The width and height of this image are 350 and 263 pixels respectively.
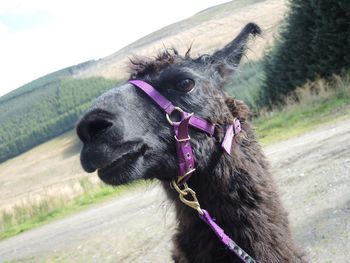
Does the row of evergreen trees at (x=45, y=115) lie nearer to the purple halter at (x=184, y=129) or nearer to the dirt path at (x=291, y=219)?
the dirt path at (x=291, y=219)

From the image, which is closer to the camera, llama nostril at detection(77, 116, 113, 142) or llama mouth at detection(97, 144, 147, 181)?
llama nostril at detection(77, 116, 113, 142)

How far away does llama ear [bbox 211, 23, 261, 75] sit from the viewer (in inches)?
139

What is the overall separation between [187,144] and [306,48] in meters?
17.1

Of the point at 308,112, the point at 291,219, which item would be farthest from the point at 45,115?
the point at 291,219

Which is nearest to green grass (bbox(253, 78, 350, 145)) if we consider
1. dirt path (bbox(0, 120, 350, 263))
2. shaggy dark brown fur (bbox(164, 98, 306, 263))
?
dirt path (bbox(0, 120, 350, 263))

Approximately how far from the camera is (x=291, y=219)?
6.02 m

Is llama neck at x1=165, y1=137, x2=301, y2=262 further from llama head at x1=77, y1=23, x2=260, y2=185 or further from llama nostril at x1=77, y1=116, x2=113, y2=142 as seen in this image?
llama nostril at x1=77, y1=116, x2=113, y2=142

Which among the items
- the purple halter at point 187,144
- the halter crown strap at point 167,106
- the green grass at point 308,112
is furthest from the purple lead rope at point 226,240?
the green grass at point 308,112

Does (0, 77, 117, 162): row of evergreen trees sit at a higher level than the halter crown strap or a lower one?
lower

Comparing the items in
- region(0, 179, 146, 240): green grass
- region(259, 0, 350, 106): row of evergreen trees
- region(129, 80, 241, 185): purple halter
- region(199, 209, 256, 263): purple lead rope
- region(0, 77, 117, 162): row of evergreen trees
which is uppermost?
region(129, 80, 241, 185): purple halter

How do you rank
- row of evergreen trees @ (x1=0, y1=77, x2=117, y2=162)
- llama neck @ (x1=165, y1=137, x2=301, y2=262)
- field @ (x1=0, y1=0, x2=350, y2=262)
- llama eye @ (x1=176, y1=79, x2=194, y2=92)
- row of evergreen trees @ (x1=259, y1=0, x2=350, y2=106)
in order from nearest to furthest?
llama neck @ (x1=165, y1=137, x2=301, y2=262) < llama eye @ (x1=176, y1=79, x2=194, y2=92) < field @ (x1=0, y1=0, x2=350, y2=262) < row of evergreen trees @ (x1=259, y1=0, x2=350, y2=106) < row of evergreen trees @ (x1=0, y1=77, x2=117, y2=162)

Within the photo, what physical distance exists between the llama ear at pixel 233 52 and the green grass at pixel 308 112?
9.74m

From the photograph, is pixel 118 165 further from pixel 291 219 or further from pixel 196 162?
Result: pixel 291 219

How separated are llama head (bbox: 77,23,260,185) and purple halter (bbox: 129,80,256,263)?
0.04 m
